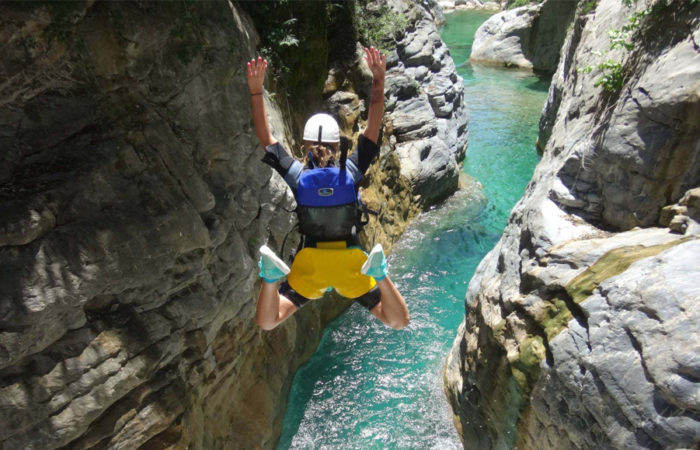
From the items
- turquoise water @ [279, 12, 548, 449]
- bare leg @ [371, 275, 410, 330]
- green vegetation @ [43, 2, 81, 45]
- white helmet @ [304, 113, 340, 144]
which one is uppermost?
green vegetation @ [43, 2, 81, 45]

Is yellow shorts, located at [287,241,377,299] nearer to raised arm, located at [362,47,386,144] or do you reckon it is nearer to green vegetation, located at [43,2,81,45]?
raised arm, located at [362,47,386,144]

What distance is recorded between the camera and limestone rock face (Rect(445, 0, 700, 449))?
128 inches

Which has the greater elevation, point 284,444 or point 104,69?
point 104,69

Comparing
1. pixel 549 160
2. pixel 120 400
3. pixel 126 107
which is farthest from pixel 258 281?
pixel 549 160

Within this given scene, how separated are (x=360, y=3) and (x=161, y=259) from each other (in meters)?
7.70

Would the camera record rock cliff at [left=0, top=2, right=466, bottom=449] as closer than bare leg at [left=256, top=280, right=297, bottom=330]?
Yes

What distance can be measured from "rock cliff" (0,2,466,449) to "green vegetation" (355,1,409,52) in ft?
13.5

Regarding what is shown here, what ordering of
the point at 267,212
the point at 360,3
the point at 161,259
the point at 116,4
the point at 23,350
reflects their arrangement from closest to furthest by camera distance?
the point at 23,350 → the point at 116,4 → the point at 161,259 → the point at 267,212 → the point at 360,3

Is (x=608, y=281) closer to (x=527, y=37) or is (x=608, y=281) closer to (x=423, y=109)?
(x=423, y=109)

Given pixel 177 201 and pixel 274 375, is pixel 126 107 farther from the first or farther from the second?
pixel 274 375

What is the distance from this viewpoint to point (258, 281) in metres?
5.72

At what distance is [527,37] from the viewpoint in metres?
24.4

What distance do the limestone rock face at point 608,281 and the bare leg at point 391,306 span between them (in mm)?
1373

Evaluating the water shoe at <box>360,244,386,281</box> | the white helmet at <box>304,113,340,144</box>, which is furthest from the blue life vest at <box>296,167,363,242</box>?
the water shoe at <box>360,244,386,281</box>
